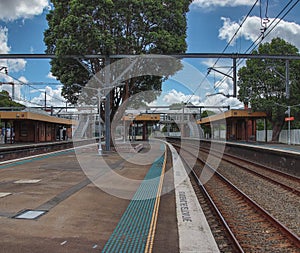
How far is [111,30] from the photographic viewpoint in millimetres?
21656

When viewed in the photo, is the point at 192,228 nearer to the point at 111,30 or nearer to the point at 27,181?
the point at 27,181

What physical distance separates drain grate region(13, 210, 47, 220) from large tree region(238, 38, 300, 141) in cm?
3402

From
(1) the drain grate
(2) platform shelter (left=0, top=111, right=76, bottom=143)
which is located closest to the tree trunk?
(2) platform shelter (left=0, top=111, right=76, bottom=143)

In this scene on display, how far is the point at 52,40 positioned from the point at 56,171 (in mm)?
12816

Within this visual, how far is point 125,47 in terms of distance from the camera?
22.0 m

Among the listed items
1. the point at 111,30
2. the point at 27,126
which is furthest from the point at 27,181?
the point at 27,126

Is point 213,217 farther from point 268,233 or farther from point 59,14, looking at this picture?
point 59,14

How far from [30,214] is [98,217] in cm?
136

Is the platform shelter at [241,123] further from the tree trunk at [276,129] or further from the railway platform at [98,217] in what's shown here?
the railway platform at [98,217]

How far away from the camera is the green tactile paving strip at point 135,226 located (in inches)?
202

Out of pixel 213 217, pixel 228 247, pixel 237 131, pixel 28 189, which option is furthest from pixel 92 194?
pixel 237 131

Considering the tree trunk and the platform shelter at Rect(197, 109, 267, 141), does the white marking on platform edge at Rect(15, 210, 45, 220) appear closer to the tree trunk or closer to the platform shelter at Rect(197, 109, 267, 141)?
the platform shelter at Rect(197, 109, 267, 141)

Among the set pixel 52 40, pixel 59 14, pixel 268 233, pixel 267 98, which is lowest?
pixel 268 233

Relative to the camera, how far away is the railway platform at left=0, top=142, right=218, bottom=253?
5.15 meters
